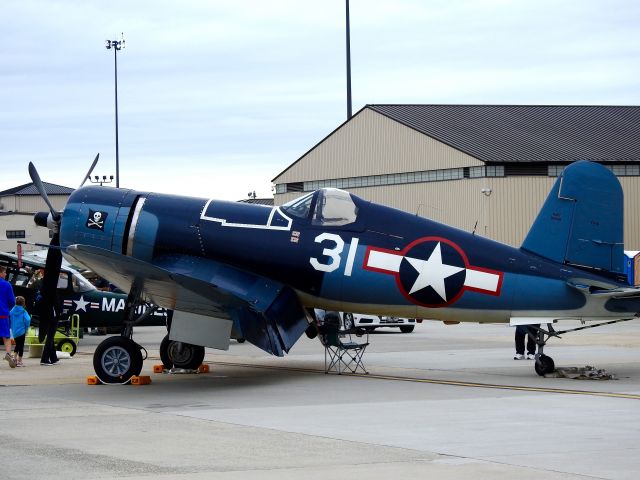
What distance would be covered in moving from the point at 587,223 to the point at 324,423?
20.5 ft

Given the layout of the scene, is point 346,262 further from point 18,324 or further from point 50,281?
point 18,324

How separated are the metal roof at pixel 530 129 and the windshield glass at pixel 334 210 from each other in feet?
117

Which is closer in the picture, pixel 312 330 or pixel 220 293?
pixel 220 293

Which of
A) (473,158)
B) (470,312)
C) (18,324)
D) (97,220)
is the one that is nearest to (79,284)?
(18,324)

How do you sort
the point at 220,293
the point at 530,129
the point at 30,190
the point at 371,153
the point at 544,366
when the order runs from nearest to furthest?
1. the point at 220,293
2. the point at 544,366
3. the point at 530,129
4. the point at 371,153
5. the point at 30,190

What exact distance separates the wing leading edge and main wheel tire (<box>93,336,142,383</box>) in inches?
32.5

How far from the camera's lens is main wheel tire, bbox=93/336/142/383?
51.8 feet

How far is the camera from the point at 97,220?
16266 millimetres

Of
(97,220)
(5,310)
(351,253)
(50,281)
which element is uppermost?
(97,220)

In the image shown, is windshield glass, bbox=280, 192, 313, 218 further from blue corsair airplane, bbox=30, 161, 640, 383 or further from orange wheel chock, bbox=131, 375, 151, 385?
orange wheel chock, bbox=131, 375, 151, 385

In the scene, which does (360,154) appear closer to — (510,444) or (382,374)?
(382,374)

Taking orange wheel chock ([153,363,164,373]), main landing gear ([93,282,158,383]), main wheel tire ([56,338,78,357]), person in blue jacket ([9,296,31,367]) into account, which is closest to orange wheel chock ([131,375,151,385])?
main landing gear ([93,282,158,383])

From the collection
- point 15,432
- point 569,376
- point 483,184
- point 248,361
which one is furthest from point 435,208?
point 15,432

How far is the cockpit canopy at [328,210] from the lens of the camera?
16.3 meters
